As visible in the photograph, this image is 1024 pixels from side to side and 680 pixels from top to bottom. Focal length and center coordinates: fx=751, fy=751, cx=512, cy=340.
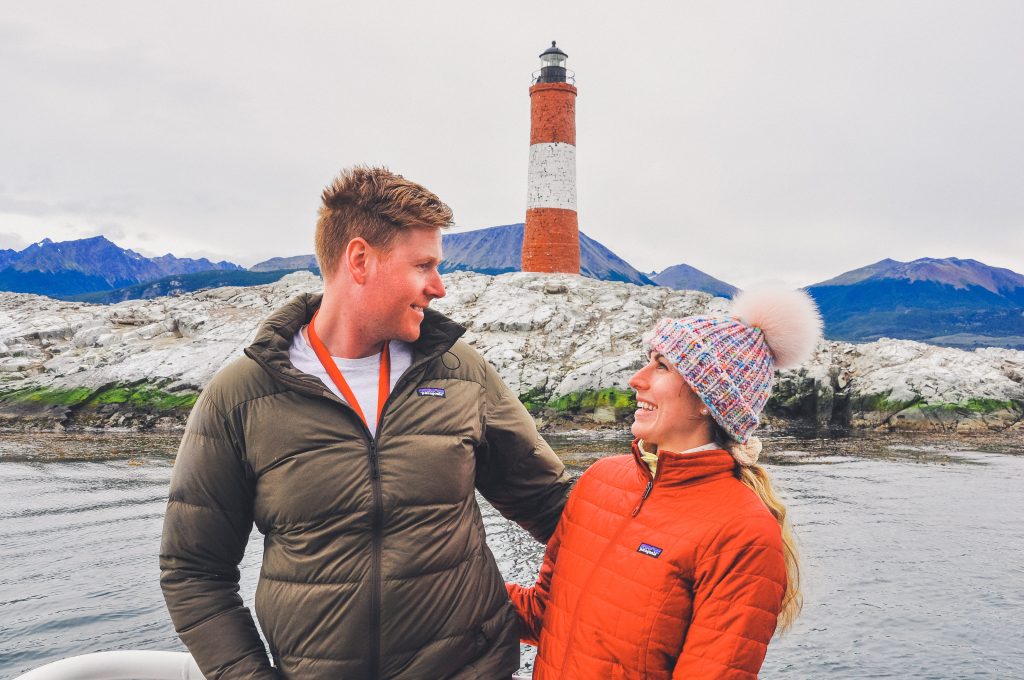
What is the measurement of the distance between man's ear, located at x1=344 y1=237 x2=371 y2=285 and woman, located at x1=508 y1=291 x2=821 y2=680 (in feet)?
3.73

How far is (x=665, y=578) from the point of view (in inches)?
101

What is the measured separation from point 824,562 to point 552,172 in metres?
30.5

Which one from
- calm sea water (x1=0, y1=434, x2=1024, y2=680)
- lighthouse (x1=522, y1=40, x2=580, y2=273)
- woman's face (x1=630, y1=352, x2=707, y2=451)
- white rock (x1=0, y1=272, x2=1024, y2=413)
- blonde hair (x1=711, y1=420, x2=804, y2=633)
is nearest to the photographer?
blonde hair (x1=711, y1=420, x2=804, y2=633)

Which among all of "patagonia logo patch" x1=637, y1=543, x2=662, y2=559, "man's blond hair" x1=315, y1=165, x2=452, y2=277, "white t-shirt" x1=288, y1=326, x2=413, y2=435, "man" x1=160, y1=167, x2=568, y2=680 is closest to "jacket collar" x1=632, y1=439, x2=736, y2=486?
"patagonia logo patch" x1=637, y1=543, x2=662, y2=559

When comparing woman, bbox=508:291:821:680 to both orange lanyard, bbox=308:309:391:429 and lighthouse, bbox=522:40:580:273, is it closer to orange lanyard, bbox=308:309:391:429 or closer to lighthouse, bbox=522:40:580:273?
orange lanyard, bbox=308:309:391:429

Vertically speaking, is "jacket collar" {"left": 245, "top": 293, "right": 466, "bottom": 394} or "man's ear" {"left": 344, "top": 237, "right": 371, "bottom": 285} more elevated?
"man's ear" {"left": 344, "top": 237, "right": 371, "bottom": 285}

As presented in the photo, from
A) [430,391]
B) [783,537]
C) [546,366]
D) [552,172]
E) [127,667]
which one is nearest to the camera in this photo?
[783,537]

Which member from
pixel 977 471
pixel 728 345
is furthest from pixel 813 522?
pixel 728 345

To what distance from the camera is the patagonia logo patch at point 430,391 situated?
2.78 metres

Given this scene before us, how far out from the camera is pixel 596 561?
110 inches

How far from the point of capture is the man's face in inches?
108

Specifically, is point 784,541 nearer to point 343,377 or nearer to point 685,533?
point 685,533

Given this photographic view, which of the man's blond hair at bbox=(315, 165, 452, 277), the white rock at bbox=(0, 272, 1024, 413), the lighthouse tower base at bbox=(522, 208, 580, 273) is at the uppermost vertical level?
the lighthouse tower base at bbox=(522, 208, 580, 273)

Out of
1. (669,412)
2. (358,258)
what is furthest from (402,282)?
(669,412)
